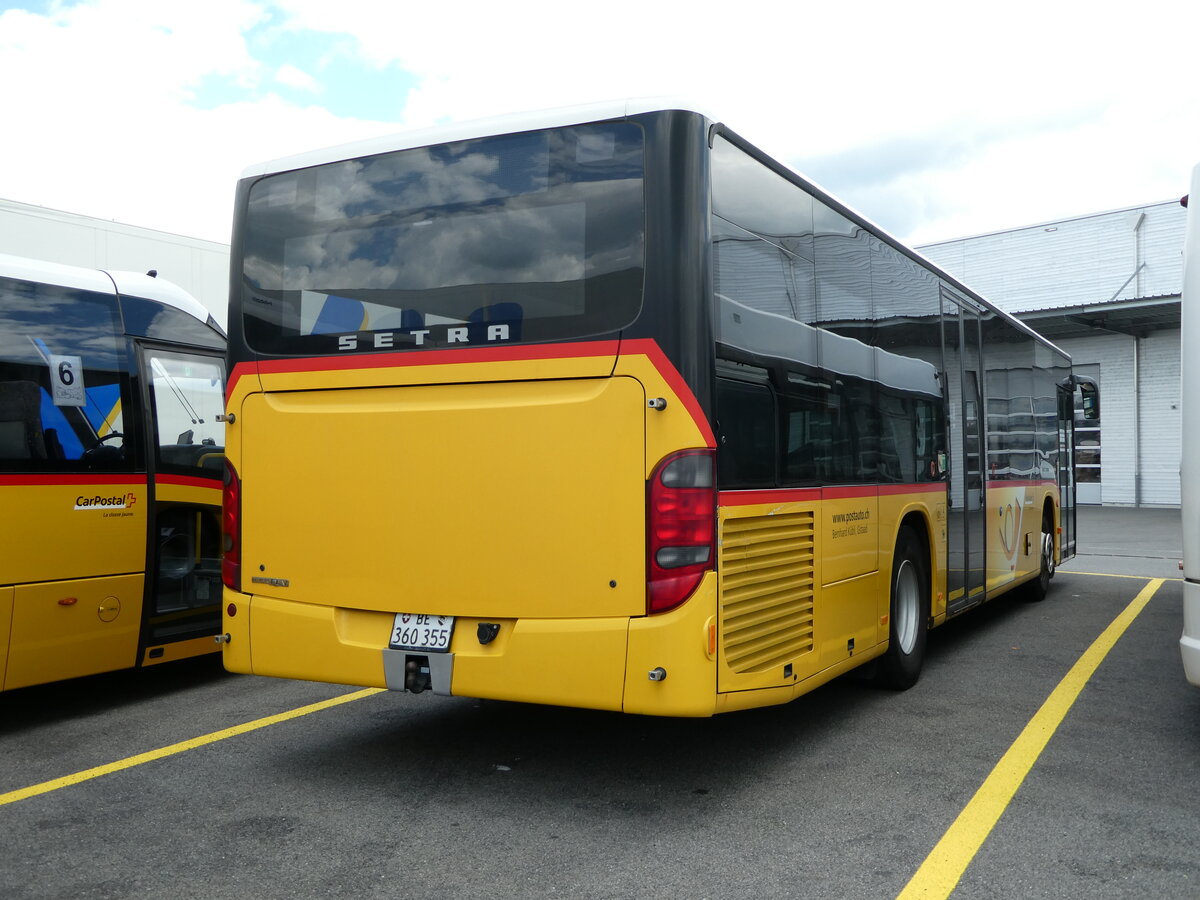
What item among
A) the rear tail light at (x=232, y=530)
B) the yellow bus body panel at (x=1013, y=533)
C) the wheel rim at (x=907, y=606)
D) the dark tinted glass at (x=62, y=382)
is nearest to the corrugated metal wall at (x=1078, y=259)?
the yellow bus body panel at (x=1013, y=533)

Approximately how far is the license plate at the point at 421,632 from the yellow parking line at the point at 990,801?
2102 mm

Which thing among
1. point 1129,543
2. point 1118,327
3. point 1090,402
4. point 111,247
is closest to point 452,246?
point 1090,402

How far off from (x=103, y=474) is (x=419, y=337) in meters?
2.76

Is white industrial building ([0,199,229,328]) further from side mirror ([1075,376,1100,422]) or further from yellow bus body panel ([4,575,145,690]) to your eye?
side mirror ([1075,376,1100,422])

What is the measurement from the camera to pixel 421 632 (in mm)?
4660

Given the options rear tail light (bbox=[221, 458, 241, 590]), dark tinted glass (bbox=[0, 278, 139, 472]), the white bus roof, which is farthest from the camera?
the white bus roof

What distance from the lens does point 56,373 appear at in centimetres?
618

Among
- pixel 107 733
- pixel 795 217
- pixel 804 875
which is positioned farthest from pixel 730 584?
pixel 107 733

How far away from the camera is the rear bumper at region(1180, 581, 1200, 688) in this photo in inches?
194

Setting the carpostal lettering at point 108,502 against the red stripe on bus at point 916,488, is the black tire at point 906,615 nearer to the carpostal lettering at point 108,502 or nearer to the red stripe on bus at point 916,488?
the red stripe on bus at point 916,488

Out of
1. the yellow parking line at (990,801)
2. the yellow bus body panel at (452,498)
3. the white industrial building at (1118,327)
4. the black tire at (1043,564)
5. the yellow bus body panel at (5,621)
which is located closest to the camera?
the yellow parking line at (990,801)

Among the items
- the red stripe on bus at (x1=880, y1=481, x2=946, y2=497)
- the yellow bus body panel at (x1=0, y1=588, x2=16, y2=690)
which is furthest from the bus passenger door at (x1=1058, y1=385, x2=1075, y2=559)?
the yellow bus body panel at (x1=0, y1=588, x2=16, y2=690)

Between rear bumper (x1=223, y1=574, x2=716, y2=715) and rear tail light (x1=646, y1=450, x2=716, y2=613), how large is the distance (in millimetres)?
75

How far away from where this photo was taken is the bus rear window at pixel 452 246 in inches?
175
